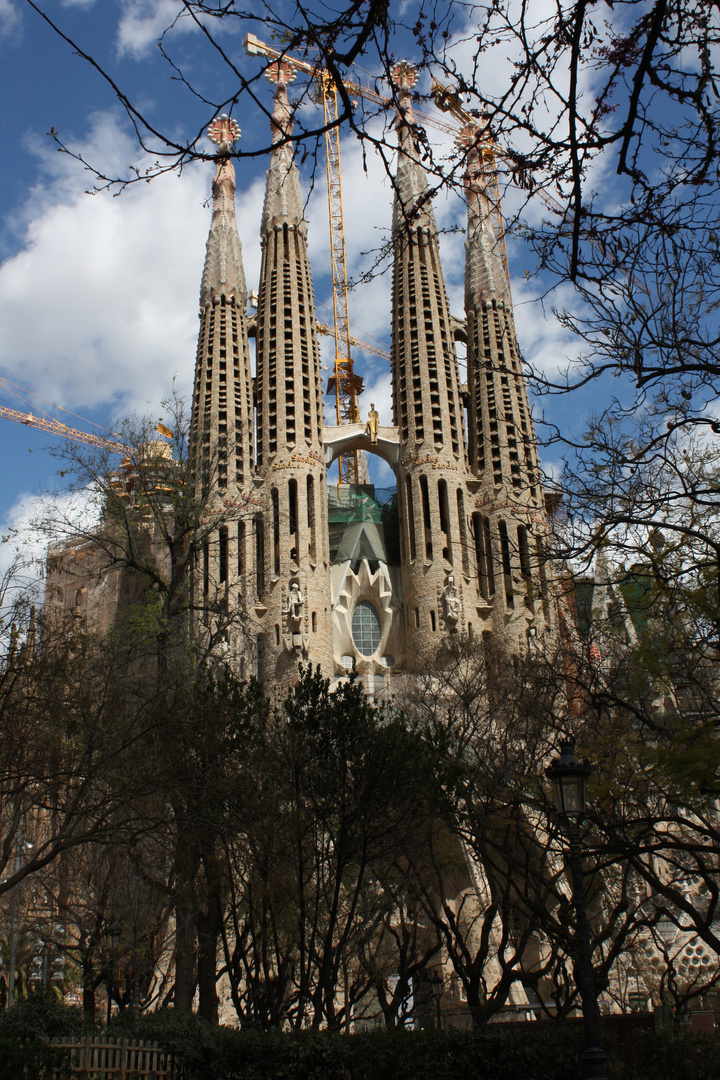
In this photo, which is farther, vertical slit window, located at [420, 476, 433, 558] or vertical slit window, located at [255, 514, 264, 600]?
vertical slit window, located at [420, 476, 433, 558]

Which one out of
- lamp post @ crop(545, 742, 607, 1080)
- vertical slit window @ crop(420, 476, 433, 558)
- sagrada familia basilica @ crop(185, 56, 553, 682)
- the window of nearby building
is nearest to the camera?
lamp post @ crop(545, 742, 607, 1080)

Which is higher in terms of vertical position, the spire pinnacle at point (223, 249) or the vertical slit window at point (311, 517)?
the spire pinnacle at point (223, 249)

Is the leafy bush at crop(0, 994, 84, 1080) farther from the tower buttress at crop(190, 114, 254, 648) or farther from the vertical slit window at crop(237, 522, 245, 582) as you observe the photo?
the vertical slit window at crop(237, 522, 245, 582)

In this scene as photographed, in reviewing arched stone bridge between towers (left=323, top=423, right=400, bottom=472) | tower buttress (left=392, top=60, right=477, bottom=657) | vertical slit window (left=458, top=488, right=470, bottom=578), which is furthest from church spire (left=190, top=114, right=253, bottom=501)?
vertical slit window (left=458, top=488, right=470, bottom=578)

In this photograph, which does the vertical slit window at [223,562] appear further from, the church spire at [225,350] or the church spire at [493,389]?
the church spire at [493,389]

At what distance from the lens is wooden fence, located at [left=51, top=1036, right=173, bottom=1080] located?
9.25m

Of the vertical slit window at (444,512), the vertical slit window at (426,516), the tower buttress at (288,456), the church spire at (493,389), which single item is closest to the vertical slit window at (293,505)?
the tower buttress at (288,456)

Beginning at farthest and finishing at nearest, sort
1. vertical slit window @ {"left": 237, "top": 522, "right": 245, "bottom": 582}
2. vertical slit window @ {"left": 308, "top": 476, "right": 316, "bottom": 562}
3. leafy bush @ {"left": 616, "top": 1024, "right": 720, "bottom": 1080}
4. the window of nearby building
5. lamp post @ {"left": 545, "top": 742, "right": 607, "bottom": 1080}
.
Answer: the window of nearby building, vertical slit window @ {"left": 308, "top": 476, "right": 316, "bottom": 562}, vertical slit window @ {"left": 237, "top": 522, "right": 245, "bottom": 582}, leafy bush @ {"left": 616, "top": 1024, "right": 720, "bottom": 1080}, lamp post @ {"left": 545, "top": 742, "right": 607, "bottom": 1080}

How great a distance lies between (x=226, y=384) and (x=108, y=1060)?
34.2m

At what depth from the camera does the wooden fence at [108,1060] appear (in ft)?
30.3

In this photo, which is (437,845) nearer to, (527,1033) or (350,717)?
(350,717)

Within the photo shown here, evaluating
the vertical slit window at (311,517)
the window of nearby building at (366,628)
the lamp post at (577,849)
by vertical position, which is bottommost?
the lamp post at (577,849)

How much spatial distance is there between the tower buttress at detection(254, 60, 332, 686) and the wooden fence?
24.3 meters

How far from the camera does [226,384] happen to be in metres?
41.6
